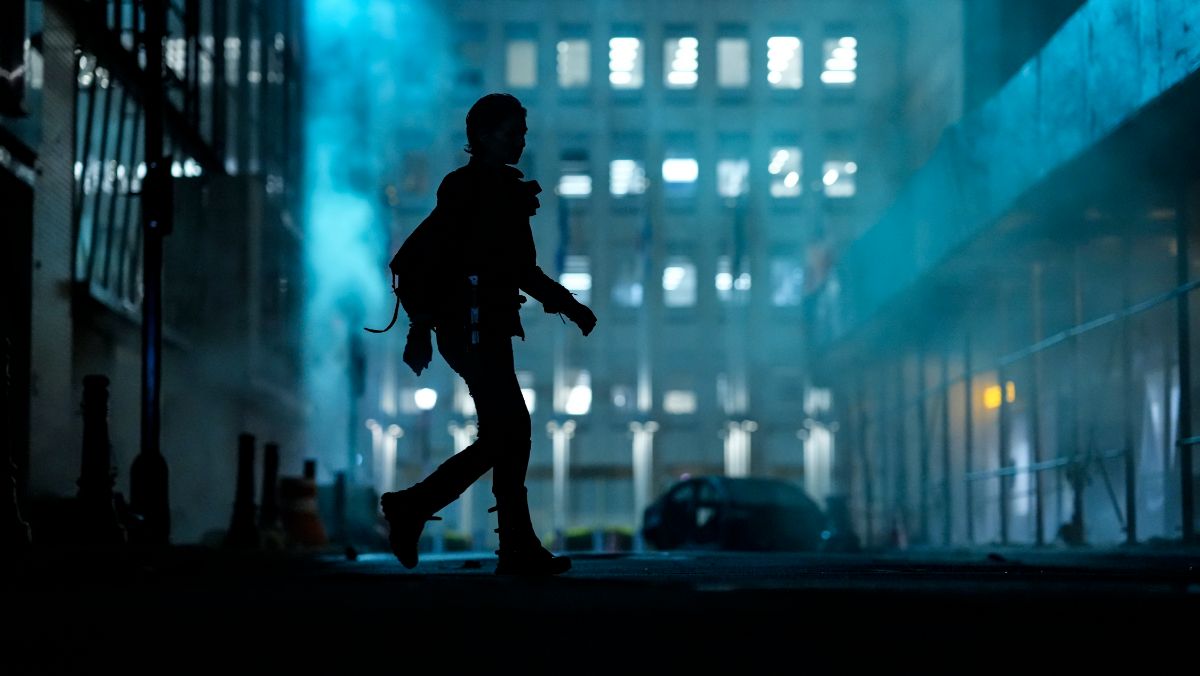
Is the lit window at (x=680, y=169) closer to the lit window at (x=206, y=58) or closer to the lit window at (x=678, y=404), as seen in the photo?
the lit window at (x=678, y=404)

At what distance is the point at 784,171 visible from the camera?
55.8m

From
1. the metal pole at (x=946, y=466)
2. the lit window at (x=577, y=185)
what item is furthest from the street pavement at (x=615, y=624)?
the lit window at (x=577, y=185)

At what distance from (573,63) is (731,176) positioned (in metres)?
6.07

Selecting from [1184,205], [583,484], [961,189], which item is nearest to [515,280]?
[1184,205]

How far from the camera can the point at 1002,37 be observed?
2553 cm

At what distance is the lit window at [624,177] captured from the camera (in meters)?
56.8

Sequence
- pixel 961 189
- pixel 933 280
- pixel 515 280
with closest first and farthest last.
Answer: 1. pixel 515 280
2. pixel 961 189
3. pixel 933 280

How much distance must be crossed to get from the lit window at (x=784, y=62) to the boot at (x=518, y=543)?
163 feet

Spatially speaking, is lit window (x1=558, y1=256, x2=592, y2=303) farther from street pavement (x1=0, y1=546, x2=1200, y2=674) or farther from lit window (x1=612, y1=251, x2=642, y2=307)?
street pavement (x1=0, y1=546, x2=1200, y2=674)

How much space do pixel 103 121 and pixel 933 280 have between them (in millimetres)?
11107

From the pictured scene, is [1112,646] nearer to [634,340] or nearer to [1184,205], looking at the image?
[1184,205]

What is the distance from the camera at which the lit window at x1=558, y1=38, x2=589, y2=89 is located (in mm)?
56781

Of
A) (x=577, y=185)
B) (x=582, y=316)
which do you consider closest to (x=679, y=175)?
(x=577, y=185)

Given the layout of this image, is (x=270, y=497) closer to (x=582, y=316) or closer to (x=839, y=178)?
(x=582, y=316)
